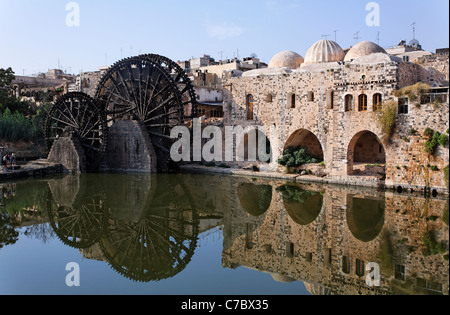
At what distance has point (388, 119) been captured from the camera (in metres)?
11.6

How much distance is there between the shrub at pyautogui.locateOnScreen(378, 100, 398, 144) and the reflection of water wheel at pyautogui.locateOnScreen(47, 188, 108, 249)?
750 centimetres

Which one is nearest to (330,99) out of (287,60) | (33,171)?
(287,60)

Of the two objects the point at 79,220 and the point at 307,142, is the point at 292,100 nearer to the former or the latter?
the point at 307,142

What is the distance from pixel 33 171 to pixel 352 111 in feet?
34.7

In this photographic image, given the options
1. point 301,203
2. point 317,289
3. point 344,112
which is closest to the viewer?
point 317,289

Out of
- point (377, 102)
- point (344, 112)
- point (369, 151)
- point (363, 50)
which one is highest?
point (363, 50)

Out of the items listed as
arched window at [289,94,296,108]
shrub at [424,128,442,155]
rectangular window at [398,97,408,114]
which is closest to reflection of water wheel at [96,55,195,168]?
arched window at [289,94,296,108]

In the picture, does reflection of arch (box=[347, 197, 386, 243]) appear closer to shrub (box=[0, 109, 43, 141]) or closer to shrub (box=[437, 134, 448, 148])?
shrub (box=[437, 134, 448, 148])

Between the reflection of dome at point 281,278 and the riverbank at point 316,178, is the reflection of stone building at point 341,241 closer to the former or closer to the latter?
the reflection of dome at point 281,278

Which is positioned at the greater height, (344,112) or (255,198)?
(344,112)

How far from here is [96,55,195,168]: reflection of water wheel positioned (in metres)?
16.0

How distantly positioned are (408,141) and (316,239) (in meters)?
5.16

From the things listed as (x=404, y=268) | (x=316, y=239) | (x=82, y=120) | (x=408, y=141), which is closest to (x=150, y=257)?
(x=316, y=239)

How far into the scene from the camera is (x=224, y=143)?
16.7 meters
